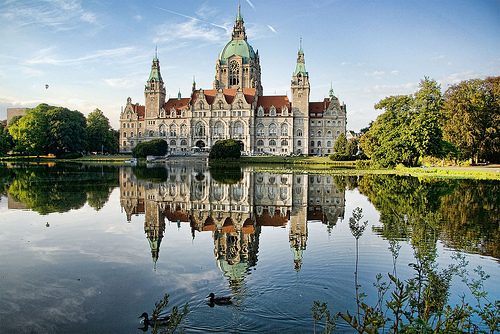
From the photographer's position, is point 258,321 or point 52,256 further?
point 52,256

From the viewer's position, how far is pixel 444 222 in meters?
14.5

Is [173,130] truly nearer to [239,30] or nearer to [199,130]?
[199,130]

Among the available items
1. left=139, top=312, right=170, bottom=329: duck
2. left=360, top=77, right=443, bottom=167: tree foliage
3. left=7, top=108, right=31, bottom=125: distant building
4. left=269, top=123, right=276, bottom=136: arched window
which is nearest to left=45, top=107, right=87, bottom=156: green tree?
left=269, top=123, right=276, bottom=136: arched window

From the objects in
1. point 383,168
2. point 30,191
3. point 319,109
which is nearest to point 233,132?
point 319,109

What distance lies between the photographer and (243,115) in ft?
303

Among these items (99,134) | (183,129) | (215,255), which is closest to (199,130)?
(183,129)

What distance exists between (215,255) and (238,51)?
97417mm

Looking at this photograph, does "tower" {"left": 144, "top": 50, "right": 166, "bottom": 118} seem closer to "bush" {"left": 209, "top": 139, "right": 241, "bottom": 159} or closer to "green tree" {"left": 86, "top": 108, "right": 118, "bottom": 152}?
"green tree" {"left": 86, "top": 108, "right": 118, "bottom": 152}

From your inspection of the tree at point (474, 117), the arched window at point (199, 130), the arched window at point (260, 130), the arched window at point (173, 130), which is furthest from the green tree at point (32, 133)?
the tree at point (474, 117)

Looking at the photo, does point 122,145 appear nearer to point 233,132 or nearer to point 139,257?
point 233,132

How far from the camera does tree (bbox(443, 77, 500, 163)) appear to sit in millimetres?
50094

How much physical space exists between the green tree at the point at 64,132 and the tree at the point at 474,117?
69014 millimetres

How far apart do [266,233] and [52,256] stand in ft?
21.7

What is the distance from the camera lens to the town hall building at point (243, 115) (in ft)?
305
